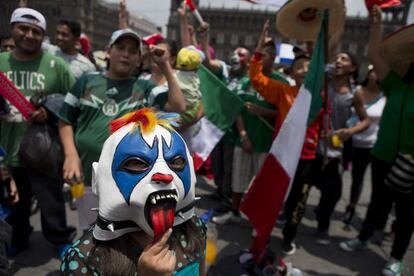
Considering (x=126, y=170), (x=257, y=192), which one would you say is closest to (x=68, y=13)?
(x=257, y=192)

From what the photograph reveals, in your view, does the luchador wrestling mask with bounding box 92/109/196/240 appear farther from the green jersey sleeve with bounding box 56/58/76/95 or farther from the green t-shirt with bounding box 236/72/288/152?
the green t-shirt with bounding box 236/72/288/152

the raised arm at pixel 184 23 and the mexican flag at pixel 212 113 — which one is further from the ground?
the raised arm at pixel 184 23

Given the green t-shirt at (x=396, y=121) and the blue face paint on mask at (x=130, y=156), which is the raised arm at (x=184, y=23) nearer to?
the green t-shirt at (x=396, y=121)

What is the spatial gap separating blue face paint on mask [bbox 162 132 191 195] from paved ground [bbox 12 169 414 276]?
1.48 metres

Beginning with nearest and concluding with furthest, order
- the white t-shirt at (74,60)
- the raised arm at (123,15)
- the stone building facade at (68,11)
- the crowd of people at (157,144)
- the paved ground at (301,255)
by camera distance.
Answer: the crowd of people at (157,144) < the stone building facade at (68,11) < the paved ground at (301,255) < the raised arm at (123,15) < the white t-shirt at (74,60)

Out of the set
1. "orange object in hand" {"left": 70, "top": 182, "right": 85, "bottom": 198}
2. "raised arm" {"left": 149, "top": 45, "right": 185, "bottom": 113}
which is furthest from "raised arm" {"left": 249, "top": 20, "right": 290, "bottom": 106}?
"orange object in hand" {"left": 70, "top": 182, "right": 85, "bottom": 198}

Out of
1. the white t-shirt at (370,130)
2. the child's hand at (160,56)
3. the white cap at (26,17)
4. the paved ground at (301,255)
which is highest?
the white cap at (26,17)

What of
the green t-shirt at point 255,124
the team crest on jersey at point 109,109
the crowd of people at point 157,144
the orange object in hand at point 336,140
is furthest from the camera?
the green t-shirt at point 255,124

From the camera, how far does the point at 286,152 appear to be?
2.43 metres

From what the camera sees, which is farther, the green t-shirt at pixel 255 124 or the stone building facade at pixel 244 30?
the stone building facade at pixel 244 30

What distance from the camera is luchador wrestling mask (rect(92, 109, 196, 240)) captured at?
99cm

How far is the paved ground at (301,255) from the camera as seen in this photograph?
261 cm

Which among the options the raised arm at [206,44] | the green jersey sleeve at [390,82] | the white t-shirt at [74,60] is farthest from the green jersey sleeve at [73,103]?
the green jersey sleeve at [390,82]

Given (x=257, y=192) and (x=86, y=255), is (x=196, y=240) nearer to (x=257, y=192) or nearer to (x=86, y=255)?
(x=86, y=255)
